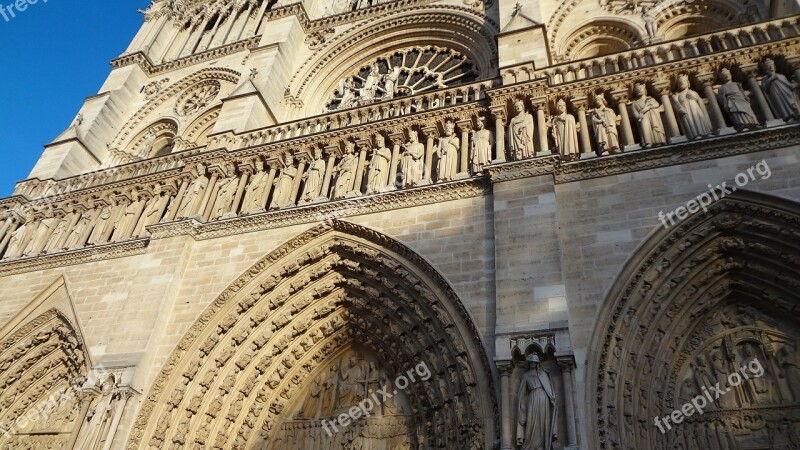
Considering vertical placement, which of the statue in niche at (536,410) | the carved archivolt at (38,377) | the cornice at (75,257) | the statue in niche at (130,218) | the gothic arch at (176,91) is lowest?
the statue in niche at (536,410)

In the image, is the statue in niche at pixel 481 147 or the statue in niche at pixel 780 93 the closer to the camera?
the statue in niche at pixel 780 93

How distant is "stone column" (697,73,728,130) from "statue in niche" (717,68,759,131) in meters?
0.07

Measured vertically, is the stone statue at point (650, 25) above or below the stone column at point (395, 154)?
above

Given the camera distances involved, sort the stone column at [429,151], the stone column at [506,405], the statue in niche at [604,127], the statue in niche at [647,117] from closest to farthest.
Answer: the stone column at [506,405] → the statue in niche at [647,117] → the statue in niche at [604,127] → the stone column at [429,151]

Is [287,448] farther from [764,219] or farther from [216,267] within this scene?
[764,219]

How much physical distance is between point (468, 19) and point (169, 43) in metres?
8.83

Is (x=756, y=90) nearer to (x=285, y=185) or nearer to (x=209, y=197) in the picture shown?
(x=285, y=185)

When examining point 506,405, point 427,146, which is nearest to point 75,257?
point 427,146

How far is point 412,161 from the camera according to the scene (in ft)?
25.8

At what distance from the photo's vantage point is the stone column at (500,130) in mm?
7254

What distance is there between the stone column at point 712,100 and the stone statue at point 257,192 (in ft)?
19.9

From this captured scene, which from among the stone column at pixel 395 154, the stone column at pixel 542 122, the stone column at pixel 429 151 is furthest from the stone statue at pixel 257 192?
the stone column at pixel 542 122

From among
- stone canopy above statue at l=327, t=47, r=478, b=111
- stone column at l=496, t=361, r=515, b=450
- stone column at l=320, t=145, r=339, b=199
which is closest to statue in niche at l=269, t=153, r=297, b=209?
stone column at l=320, t=145, r=339, b=199

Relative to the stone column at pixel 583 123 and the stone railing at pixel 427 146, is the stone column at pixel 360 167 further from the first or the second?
the stone column at pixel 583 123
